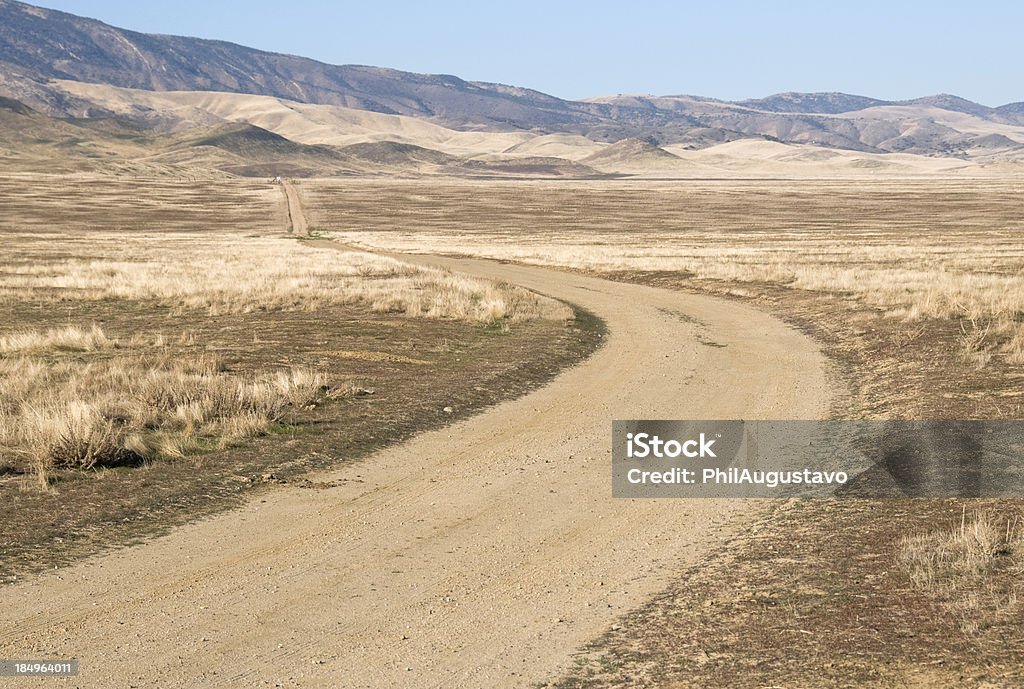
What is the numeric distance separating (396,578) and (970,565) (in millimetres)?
5329

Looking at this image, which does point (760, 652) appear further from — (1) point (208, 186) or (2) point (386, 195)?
(1) point (208, 186)

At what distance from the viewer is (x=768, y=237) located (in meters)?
77.0

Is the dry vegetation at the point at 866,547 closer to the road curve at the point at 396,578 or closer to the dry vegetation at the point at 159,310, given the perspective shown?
the road curve at the point at 396,578

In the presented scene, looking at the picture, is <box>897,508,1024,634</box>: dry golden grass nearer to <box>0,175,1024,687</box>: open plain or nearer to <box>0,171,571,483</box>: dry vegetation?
<box>0,175,1024,687</box>: open plain

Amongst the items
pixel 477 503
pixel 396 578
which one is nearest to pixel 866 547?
pixel 477 503

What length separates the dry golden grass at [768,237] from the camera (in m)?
32.1

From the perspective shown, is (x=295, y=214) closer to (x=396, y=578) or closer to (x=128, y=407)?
(x=128, y=407)

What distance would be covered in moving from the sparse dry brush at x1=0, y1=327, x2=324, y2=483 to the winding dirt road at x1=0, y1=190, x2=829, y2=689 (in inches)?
102

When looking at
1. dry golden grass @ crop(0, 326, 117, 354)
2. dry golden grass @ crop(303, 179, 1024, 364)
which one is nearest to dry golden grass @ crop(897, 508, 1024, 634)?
dry golden grass @ crop(303, 179, 1024, 364)

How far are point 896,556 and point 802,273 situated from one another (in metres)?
31.9

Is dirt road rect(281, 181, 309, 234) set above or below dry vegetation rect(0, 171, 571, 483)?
above

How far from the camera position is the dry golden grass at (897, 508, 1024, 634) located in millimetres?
8523

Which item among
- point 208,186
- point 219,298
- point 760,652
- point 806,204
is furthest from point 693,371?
point 208,186

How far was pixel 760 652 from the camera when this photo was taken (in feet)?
26.6
